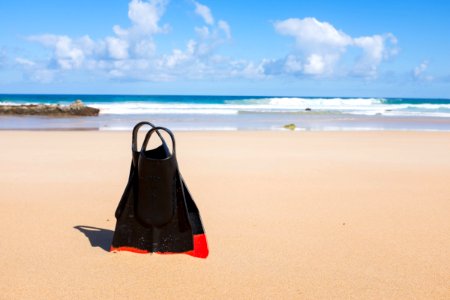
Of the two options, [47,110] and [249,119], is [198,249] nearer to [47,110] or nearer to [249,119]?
[249,119]

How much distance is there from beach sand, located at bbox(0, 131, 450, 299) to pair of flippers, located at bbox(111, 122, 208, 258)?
9cm

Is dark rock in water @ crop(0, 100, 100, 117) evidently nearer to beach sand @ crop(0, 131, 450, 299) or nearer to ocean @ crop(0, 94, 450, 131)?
ocean @ crop(0, 94, 450, 131)

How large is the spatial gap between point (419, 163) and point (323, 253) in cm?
579

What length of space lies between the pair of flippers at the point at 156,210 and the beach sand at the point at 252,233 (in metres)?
0.09

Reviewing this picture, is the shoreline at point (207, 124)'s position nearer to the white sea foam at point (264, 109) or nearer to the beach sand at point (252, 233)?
the white sea foam at point (264, 109)

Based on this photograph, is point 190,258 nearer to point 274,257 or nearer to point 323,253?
point 274,257

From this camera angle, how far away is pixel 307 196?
5.80 metres

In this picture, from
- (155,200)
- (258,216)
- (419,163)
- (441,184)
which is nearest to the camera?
(155,200)

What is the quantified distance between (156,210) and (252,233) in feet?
3.84

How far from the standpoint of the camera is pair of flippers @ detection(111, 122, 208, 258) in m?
3.27

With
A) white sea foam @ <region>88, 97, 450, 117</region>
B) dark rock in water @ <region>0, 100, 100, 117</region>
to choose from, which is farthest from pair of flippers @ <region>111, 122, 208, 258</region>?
white sea foam @ <region>88, 97, 450, 117</region>

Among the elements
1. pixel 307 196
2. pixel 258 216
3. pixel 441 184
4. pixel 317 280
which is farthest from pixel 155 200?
pixel 441 184

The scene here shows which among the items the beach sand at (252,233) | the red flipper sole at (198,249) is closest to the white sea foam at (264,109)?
the beach sand at (252,233)

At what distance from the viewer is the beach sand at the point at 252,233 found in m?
3.11
